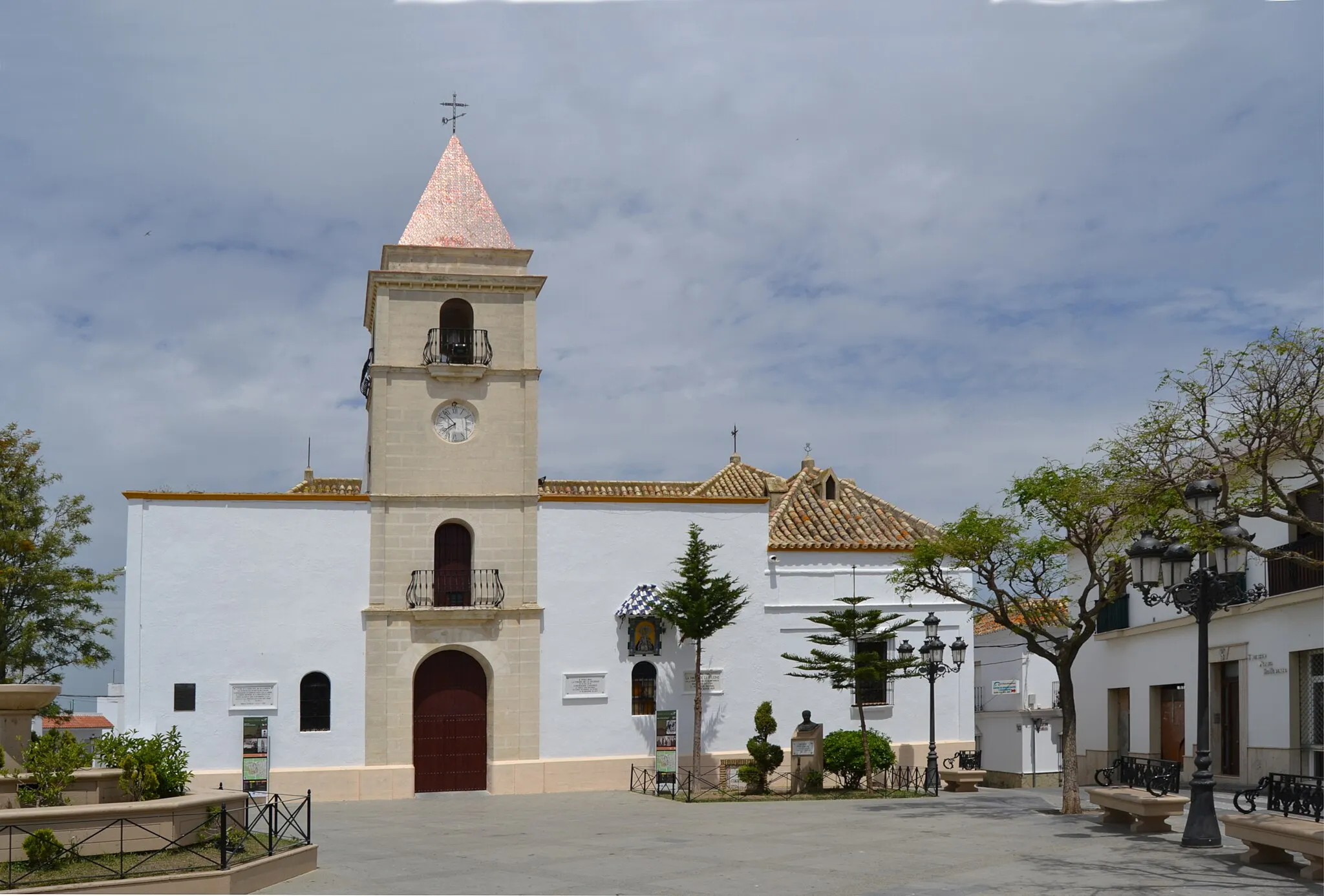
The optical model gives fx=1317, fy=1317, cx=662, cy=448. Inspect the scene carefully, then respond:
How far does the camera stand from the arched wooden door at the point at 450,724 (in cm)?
2694

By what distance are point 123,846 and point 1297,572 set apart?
20082 millimetres

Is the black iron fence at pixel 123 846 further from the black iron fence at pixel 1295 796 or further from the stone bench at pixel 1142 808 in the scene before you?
the black iron fence at pixel 1295 796

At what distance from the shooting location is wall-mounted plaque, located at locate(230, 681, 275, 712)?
25.9m

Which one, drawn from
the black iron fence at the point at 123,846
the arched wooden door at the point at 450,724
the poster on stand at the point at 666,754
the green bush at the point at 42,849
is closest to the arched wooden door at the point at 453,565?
the arched wooden door at the point at 450,724

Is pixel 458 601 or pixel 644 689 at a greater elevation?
pixel 458 601

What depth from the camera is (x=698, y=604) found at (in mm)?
26531

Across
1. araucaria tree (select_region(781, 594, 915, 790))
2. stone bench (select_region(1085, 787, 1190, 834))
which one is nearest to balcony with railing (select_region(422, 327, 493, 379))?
araucaria tree (select_region(781, 594, 915, 790))

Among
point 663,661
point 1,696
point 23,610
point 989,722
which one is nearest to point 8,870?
point 1,696

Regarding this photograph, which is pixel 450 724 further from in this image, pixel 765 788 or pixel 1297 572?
pixel 1297 572

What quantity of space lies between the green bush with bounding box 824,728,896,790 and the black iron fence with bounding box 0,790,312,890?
567 inches

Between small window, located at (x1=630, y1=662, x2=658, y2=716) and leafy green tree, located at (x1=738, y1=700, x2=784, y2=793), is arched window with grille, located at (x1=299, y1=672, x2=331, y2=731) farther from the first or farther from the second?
leafy green tree, located at (x1=738, y1=700, x2=784, y2=793)

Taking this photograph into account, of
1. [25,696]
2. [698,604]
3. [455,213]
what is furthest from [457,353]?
[25,696]

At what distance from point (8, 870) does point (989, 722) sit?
27.5m

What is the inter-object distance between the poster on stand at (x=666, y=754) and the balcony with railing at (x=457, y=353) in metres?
8.17
